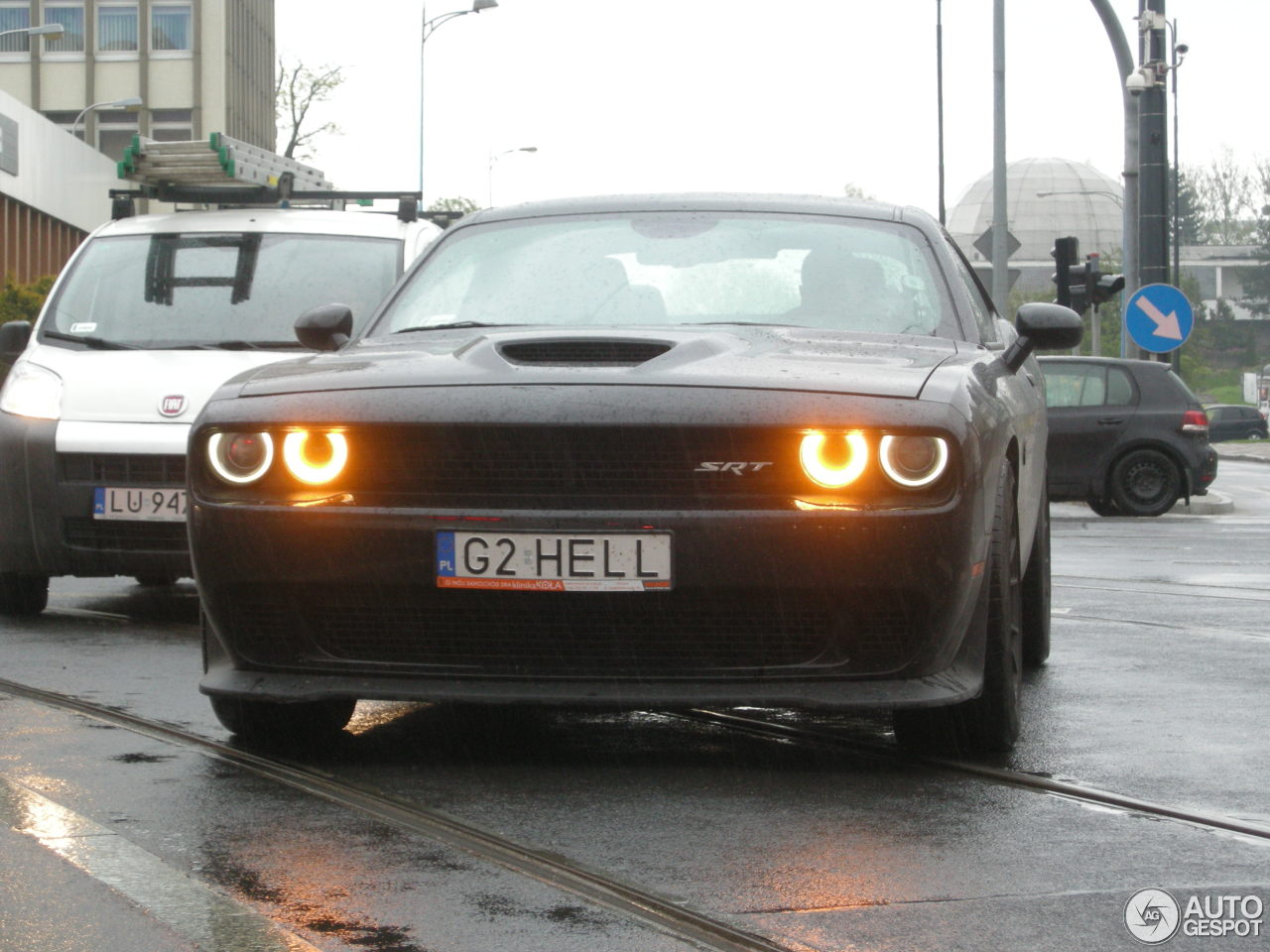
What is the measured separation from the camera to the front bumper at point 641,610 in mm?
4637

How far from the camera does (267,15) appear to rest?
78875mm

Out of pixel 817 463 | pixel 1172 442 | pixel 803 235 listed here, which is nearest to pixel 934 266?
pixel 803 235

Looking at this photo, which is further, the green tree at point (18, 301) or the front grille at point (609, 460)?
the green tree at point (18, 301)

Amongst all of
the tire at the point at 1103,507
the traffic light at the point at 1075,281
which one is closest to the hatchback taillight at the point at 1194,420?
the tire at the point at 1103,507

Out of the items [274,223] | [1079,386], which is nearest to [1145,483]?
[1079,386]

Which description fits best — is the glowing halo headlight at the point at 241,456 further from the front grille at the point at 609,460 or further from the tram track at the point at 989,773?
the tram track at the point at 989,773

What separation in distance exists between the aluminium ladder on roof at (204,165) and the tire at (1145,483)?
410 inches

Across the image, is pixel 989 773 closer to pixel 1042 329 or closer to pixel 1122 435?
pixel 1042 329

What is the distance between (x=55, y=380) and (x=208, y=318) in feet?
3.18

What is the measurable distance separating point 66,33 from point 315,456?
223 feet

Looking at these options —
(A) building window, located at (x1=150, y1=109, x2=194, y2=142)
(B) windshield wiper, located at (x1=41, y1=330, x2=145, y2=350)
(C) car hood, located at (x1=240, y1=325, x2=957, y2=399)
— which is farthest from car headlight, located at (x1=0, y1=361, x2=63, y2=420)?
(A) building window, located at (x1=150, y1=109, x2=194, y2=142)

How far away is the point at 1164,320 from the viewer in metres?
22.2

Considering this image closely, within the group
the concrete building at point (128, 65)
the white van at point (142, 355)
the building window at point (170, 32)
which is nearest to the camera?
the white van at point (142, 355)

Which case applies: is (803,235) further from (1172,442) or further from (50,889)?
(1172,442)
